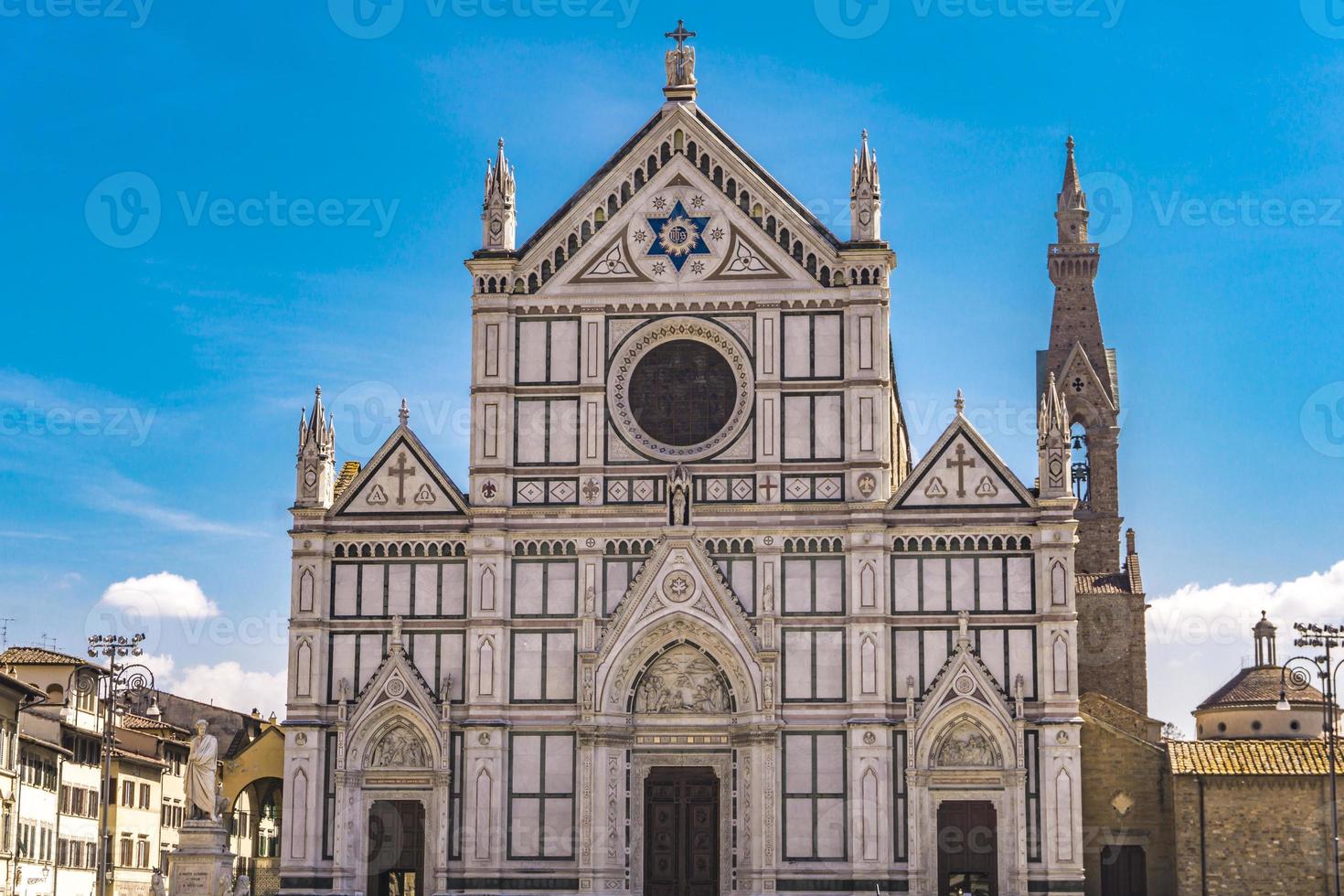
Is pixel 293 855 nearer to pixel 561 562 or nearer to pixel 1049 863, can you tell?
pixel 561 562

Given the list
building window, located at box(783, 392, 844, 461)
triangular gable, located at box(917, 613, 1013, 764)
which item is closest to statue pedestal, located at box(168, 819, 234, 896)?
building window, located at box(783, 392, 844, 461)

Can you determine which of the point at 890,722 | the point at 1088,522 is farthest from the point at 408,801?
the point at 1088,522

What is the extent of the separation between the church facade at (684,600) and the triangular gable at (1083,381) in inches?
1132

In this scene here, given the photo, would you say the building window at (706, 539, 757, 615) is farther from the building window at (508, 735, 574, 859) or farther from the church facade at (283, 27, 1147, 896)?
the building window at (508, 735, 574, 859)

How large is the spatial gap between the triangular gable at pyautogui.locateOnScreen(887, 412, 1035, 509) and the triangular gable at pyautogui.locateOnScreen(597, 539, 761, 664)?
15.6 ft

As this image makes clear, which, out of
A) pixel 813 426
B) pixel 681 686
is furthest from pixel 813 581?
pixel 681 686

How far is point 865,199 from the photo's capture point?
156 ft

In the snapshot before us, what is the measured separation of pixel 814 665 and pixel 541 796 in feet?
23.9

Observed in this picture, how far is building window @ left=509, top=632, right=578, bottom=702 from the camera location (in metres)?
46.2

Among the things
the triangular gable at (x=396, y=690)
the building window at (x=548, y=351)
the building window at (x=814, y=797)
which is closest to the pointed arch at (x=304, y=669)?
the triangular gable at (x=396, y=690)

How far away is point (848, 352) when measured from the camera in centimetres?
4666

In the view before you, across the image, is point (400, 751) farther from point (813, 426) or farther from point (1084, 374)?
point (1084, 374)

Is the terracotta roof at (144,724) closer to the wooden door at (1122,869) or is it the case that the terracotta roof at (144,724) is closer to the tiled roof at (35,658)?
the tiled roof at (35,658)

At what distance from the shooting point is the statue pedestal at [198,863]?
4188 cm
